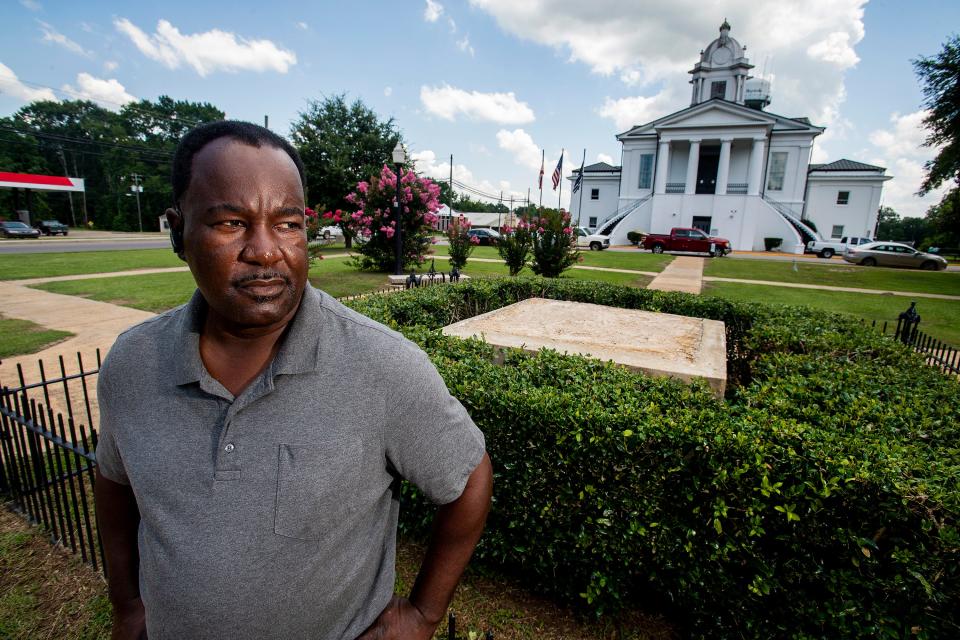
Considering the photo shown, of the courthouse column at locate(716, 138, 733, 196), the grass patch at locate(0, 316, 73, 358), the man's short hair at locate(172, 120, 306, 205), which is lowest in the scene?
the grass patch at locate(0, 316, 73, 358)

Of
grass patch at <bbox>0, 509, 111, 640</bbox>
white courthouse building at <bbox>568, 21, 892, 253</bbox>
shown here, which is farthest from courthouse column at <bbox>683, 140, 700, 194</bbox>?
grass patch at <bbox>0, 509, 111, 640</bbox>

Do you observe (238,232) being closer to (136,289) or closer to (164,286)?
(136,289)

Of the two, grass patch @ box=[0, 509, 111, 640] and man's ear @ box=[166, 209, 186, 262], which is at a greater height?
man's ear @ box=[166, 209, 186, 262]

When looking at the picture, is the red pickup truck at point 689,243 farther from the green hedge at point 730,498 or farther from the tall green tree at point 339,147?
the green hedge at point 730,498

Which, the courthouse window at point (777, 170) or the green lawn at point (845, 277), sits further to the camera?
the courthouse window at point (777, 170)

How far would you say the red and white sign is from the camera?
3753 cm

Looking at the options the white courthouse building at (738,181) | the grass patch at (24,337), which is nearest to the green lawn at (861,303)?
the grass patch at (24,337)

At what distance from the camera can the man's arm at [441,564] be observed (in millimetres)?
1266

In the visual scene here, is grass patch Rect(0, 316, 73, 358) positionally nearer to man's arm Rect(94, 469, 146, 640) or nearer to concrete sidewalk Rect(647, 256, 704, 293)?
man's arm Rect(94, 469, 146, 640)

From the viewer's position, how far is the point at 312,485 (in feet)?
3.50

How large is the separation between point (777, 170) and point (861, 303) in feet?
102

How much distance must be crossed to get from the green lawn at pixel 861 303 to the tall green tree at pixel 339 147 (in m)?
19.8

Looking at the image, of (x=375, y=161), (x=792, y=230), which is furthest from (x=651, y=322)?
(x=792, y=230)

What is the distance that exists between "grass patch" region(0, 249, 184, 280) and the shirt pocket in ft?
62.7
